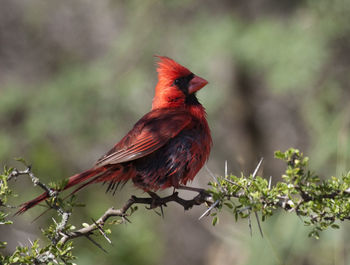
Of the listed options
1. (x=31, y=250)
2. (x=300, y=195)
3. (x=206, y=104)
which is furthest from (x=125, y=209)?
(x=206, y=104)

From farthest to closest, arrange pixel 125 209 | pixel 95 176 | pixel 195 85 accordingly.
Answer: pixel 195 85 < pixel 95 176 < pixel 125 209

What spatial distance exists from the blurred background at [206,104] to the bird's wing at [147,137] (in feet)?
2.19

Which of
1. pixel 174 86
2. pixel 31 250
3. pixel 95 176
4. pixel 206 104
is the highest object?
pixel 206 104

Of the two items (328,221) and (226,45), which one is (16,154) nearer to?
(226,45)

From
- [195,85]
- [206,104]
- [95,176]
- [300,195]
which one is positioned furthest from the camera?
[206,104]

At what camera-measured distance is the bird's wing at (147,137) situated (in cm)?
242

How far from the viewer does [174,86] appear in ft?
10.2

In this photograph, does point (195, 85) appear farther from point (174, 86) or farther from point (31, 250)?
point (31, 250)

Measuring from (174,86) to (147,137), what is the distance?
2.12 feet

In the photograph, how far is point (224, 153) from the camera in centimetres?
685

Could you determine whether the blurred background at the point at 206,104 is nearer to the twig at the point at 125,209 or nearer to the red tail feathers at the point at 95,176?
the twig at the point at 125,209

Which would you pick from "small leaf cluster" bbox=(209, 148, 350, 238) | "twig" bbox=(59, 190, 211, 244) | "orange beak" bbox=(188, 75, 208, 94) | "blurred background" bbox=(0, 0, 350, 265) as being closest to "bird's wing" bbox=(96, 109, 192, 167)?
"twig" bbox=(59, 190, 211, 244)

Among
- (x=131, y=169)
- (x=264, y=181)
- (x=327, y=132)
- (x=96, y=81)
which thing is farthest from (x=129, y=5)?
(x=264, y=181)

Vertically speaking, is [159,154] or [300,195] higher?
[159,154]
